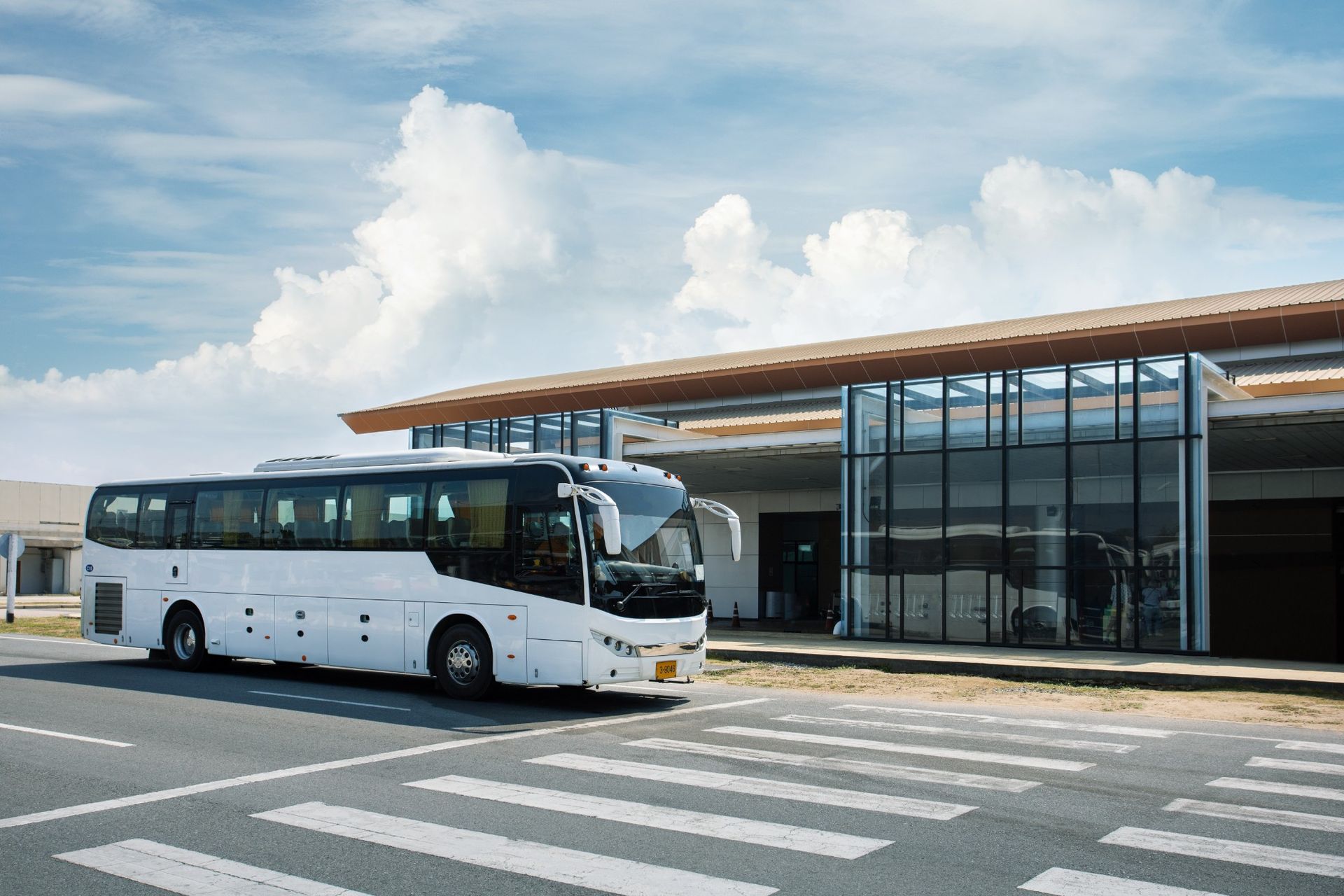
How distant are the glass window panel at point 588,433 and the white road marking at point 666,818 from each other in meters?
19.8

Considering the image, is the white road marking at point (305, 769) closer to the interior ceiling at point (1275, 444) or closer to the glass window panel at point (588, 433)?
the interior ceiling at point (1275, 444)

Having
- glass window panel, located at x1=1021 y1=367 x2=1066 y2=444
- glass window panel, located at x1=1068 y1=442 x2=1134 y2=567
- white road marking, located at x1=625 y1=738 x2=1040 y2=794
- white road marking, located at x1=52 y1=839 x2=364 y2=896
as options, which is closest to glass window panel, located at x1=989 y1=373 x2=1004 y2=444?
glass window panel, located at x1=1021 y1=367 x2=1066 y2=444

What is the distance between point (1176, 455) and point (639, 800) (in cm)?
1603

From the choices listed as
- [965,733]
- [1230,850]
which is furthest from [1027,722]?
[1230,850]

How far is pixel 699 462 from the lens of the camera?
1156 inches

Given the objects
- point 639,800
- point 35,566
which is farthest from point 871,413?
point 35,566

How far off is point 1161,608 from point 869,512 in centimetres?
606

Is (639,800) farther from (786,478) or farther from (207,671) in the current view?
(786,478)

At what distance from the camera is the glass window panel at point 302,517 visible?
16.1 m

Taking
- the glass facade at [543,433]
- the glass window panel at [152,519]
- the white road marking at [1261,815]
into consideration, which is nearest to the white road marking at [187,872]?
the white road marking at [1261,815]

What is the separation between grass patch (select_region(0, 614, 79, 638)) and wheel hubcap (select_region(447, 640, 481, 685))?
50.7 feet

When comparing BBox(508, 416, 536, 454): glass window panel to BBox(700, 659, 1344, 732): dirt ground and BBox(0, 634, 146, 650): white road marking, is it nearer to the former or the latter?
BBox(0, 634, 146, 650): white road marking

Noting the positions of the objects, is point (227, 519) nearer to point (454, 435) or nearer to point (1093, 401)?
point (454, 435)

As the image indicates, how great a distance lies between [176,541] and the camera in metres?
18.1
